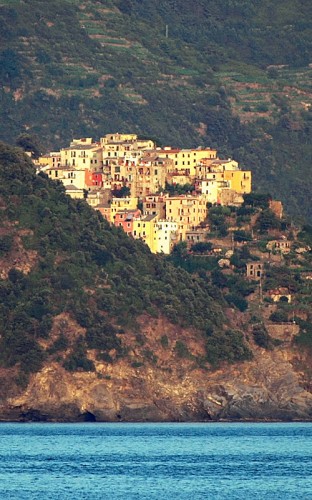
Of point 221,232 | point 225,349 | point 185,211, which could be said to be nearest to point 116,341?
point 225,349

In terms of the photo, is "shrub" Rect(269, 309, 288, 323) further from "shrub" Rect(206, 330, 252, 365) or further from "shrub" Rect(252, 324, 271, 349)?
"shrub" Rect(206, 330, 252, 365)

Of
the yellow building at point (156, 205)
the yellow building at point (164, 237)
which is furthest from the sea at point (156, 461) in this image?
the yellow building at point (156, 205)

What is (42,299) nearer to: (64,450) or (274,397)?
(274,397)

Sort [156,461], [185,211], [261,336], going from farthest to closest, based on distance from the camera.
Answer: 1. [185,211]
2. [261,336]
3. [156,461]

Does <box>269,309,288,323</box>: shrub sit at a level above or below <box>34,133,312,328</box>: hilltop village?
below

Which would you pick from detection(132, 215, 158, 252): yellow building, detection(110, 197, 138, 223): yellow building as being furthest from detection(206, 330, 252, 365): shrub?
detection(110, 197, 138, 223): yellow building

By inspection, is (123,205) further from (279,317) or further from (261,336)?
(261,336)
